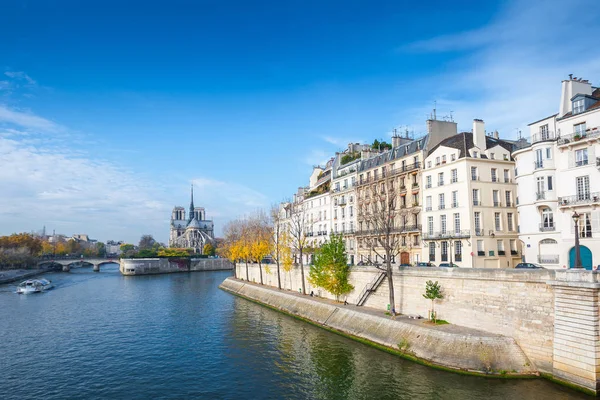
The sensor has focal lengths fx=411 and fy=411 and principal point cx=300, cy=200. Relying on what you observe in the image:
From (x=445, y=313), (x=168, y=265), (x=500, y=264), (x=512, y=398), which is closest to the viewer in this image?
(x=512, y=398)

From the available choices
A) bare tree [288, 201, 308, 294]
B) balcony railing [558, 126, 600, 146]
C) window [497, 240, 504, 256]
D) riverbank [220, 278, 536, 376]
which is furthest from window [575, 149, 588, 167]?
bare tree [288, 201, 308, 294]

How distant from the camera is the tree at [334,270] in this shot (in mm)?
44594

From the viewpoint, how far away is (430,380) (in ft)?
82.3

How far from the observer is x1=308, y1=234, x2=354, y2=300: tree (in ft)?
146

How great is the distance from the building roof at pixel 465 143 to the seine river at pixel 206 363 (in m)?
26.1

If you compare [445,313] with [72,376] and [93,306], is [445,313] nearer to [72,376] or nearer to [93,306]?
[72,376]

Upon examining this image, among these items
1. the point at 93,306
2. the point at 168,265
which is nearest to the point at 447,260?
the point at 93,306

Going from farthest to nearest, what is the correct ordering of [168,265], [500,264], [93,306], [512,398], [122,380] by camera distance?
[168,265], [93,306], [500,264], [122,380], [512,398]

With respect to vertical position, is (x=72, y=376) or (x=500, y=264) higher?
(x=500, y=264)

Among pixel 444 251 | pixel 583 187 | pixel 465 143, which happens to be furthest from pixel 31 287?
pixel 583 187

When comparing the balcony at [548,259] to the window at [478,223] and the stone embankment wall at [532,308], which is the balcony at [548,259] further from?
the stone embankment wall at [532,308]

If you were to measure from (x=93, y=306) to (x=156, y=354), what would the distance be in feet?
103

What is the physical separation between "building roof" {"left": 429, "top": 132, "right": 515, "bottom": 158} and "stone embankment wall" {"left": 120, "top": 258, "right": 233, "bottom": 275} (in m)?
106

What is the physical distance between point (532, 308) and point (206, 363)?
76.1 feet
